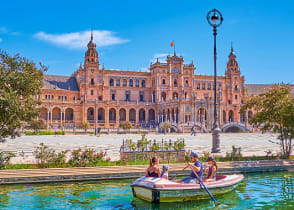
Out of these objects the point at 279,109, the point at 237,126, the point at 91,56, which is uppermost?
the point at 91,56

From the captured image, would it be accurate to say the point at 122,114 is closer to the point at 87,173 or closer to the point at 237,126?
the point at 237,126

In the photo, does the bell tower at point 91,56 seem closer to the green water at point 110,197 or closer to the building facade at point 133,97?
the building facade at point 133,97

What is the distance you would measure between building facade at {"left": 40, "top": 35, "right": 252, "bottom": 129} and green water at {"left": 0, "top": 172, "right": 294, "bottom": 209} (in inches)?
1957

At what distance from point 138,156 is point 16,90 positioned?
5726 millimetres

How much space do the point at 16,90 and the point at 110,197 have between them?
19.6 ft

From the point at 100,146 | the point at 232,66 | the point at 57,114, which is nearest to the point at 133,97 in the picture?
the point at 57,114

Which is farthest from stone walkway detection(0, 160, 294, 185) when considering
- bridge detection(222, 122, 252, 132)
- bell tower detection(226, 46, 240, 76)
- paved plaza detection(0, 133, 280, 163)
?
bell tower detection(226, 46, 240, 76)

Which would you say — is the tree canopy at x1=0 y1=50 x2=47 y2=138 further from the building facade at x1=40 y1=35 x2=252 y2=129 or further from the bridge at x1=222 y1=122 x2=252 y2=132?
the bridge at x1=222 y1=122 x2=252 y2=132

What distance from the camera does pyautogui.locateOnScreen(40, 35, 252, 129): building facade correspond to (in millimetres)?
66062

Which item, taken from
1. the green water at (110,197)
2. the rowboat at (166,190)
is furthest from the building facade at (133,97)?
the rowboat at (166,190)

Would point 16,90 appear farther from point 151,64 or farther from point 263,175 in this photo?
point 151,64

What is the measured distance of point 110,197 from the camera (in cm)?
991

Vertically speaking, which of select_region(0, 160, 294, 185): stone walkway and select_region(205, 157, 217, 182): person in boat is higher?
select_region(205, 157, 217, 182): person in boat

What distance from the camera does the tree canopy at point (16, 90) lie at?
11500mm
